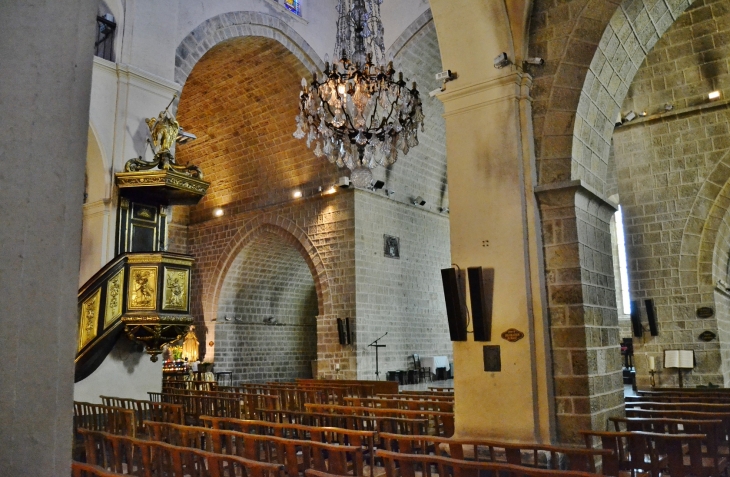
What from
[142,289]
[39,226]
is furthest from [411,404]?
[39,226]

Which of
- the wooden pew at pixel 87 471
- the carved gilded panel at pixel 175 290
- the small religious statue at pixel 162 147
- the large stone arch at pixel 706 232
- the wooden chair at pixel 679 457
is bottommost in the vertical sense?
the wooden chair at pixel 679 457

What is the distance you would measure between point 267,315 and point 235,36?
775 centimetres

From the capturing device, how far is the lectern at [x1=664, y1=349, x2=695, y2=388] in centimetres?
1024

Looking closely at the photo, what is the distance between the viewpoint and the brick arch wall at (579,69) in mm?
5402

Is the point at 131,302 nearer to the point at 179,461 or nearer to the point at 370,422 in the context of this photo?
the point at 370,422

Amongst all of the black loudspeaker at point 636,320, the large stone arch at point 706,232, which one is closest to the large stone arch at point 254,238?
the black loudspeaker at point 636,320

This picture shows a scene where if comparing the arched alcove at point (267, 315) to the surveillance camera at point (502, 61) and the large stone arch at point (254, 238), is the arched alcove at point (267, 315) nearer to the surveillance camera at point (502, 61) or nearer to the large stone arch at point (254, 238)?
the large stone arch at point (254, 238)

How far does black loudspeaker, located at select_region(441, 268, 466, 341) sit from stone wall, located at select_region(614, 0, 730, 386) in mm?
6973

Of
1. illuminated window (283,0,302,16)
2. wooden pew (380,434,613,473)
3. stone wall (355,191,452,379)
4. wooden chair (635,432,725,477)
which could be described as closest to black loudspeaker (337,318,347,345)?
stone wall (355,191,452,379)

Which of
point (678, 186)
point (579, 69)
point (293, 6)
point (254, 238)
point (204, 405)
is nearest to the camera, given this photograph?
point (579, 69)

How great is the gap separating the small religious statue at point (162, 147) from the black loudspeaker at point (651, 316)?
26.3 ft

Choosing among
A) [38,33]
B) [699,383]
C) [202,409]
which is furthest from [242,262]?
[38,33]

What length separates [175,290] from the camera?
7.31 m

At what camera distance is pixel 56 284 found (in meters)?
1.08
